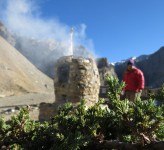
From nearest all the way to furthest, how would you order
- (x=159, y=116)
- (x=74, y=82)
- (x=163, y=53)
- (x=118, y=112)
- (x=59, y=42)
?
(x=159, y=116) < (x=118, y=112) < (x=74, y=82) < (x=163, y=53) < (x=59, y=42)

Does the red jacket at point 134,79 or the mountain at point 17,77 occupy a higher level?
the mountain at point 17,77

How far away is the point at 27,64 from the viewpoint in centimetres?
7344

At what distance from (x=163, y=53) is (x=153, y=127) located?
3242 inches

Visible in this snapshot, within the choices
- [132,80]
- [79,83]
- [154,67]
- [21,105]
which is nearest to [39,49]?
[154,67]

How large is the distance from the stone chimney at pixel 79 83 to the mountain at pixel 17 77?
35.4 meters

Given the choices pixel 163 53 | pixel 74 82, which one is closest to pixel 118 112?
pixel 74 82

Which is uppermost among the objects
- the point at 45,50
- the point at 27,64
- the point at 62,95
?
the point at 45,50

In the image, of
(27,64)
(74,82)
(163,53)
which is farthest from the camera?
(163,53)

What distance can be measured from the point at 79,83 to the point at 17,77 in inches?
1797

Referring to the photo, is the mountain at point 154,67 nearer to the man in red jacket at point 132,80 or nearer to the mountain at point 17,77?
the mountain at point 17,77

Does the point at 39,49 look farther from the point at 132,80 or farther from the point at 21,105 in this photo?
the point at 132,80

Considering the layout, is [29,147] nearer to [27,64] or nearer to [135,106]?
[135,106]

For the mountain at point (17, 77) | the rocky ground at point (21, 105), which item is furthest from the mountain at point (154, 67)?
the rocky ground at point (21, 105)

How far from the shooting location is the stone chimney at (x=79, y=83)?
14.6 meters
